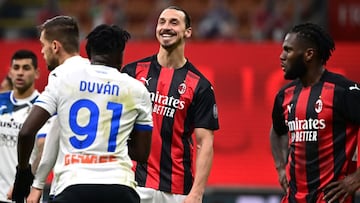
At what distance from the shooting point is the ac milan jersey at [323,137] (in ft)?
24.0

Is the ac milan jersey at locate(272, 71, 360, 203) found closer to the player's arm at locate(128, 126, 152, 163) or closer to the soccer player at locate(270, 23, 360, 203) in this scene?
the soccer player at locate(270, 23, 360, 203)

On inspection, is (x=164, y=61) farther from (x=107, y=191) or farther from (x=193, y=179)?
(x=107, y=191)

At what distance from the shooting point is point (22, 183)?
21.6 ft

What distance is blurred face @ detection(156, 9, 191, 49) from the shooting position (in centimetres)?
795

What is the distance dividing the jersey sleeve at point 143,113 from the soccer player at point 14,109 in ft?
10.4

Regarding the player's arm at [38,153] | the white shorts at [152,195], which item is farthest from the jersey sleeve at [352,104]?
the player's arm at [38,153]

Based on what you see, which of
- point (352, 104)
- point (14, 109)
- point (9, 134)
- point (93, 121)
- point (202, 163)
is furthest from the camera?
point (14, 109)

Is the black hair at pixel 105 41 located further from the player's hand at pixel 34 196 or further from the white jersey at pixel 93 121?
the player's hand at pixel 34 196

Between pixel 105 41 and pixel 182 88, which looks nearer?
pixel 105 41

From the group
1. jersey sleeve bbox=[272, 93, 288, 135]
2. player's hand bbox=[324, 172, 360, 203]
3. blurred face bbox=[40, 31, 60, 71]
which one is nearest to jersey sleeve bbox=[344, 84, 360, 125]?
player's hand bbox=[324, 172, 360, 203]

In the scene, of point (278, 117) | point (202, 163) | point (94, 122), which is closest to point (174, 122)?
point (202, 163)

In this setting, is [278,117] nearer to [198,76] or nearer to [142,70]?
[198,76]

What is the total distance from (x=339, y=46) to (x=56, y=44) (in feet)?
23.9

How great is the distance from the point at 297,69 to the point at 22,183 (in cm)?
221
